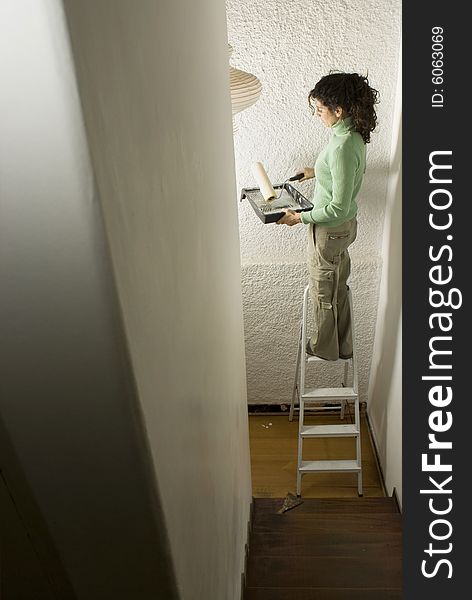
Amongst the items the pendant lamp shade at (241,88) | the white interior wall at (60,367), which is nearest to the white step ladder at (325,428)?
the pendant lamp shade at (241,88)

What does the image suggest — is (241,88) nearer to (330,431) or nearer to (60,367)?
(330,431)

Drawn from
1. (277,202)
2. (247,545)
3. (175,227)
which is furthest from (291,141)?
(175,227)

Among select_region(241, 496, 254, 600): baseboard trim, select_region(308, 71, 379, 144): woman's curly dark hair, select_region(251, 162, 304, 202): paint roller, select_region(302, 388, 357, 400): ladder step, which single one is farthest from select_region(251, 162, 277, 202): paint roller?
select_region(241, 496, 254, 600): baseboard trim

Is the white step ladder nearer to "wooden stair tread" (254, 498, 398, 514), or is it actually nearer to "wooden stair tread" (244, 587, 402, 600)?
"wooden stair tread" (254, 498, 398, 514)

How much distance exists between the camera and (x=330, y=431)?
358 cm

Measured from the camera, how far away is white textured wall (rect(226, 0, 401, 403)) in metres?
3.05

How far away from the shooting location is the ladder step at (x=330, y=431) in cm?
355

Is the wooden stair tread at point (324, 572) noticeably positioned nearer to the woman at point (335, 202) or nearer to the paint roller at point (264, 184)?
the woman at point (335, 202)

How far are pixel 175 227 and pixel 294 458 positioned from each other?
3.12 metres

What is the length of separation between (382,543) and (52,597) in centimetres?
220

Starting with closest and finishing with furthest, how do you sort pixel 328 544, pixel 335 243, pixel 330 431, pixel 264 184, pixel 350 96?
pixel 350 96 < pixel 328 544 < pixel 264 184 < pixel 335 243 < pixel 330 431

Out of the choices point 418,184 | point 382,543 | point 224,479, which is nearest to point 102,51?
point 418,184

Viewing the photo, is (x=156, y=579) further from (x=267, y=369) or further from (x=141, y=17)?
(x=267, y=369)

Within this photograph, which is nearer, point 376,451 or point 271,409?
point 376,451
